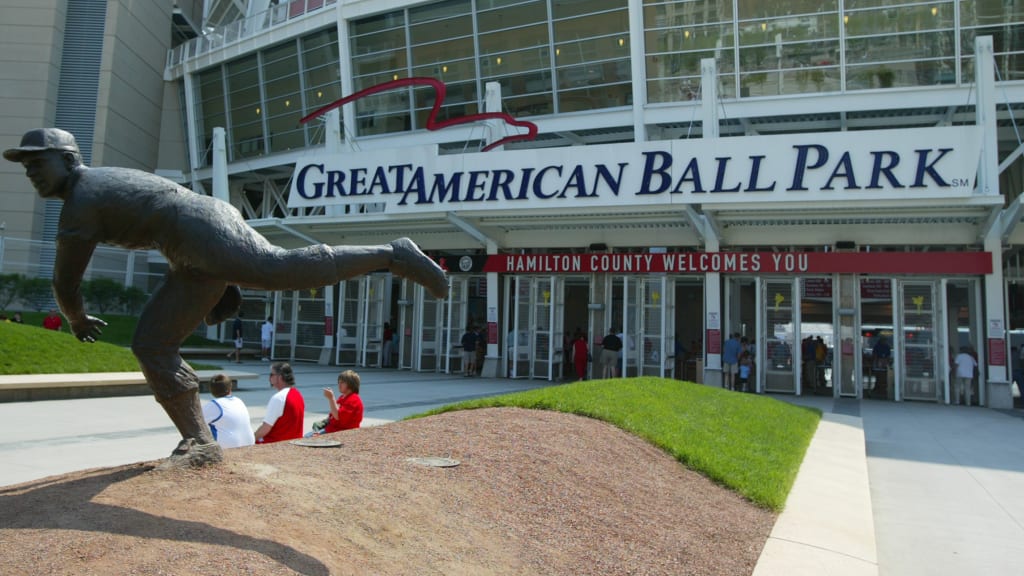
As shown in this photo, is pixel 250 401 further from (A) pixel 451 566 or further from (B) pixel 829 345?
(B) pixel 829 345

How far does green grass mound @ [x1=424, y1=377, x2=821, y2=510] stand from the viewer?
732 centimetres

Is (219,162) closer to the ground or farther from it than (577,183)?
farther from it

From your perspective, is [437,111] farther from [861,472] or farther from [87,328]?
[87,328]

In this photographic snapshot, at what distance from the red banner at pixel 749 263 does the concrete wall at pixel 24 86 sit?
943 inches

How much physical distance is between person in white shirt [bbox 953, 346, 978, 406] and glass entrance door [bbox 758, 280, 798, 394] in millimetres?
4230

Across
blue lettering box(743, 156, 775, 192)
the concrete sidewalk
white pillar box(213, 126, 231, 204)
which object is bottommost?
the concrete sidewalk

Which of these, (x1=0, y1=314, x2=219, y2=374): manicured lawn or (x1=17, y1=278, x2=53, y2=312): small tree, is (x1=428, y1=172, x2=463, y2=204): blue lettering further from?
(x1=17, y1=278, x2=53, y2=312): small tree

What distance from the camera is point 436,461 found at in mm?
5605

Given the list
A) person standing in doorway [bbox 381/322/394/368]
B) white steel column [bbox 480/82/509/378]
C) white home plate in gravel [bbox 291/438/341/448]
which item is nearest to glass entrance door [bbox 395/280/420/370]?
person standing in doorway [bbox 381/322/394/368]

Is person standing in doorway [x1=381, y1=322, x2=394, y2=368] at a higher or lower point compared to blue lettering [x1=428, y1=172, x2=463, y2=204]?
lower

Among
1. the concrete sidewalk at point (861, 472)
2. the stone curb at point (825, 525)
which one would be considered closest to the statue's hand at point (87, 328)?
the concrete sidewalk at point (861, 472)

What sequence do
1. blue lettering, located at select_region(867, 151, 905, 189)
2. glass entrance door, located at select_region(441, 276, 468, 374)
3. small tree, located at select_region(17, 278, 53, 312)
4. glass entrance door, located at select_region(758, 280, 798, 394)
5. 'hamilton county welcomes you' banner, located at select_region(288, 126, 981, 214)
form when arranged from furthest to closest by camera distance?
small tree, located at select_region(17, 278, 53, 312)
glass entrance door, located at select_region(441, 276, 468, 374)
glass entrance door, located at select_region(758, 280, 798, 394)
blue lettering, located at select_region(867, 151, 905, 189)
'hamilton county welcomes you' banner, located at select_region(288, 126, 981, 214)

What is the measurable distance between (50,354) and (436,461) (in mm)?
12594

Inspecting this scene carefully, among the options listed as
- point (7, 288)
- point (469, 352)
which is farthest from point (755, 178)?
point (7, 288)
